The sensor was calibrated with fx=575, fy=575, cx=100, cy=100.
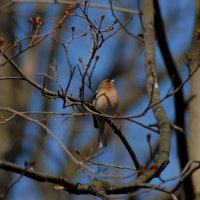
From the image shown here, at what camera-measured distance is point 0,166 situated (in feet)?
11.1

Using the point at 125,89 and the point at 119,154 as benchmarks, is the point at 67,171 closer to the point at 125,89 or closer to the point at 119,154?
the point at 119,154

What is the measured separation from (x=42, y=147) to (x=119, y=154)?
167 cm

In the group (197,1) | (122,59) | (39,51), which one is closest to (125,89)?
(122,59)

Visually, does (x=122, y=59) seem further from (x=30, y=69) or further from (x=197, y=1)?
(x=197, y=1)

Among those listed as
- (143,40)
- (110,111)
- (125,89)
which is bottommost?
(125,89)

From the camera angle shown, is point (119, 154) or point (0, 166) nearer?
point (0, 166)

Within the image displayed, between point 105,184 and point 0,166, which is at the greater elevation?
point 0,166

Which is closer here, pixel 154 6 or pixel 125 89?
pixel 154 6

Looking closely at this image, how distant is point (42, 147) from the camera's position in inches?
438

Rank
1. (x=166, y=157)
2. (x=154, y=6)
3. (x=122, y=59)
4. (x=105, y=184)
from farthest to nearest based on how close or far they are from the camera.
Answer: (x=122, y=59), (x=154, y=6), (x=166, y=157), (x=105, y=184)

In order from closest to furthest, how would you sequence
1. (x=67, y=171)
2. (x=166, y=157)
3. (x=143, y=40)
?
(x=166, y=157) → (x=143, y=40) → (x=67, y=171)

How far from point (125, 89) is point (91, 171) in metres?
9.28

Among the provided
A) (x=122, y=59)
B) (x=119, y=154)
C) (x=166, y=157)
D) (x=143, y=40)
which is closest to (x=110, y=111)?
(x=143, y=40)

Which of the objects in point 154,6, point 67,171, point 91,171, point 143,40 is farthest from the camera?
point 67,171
